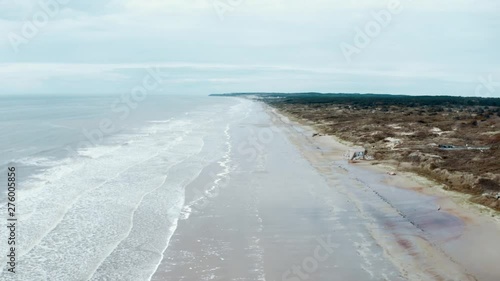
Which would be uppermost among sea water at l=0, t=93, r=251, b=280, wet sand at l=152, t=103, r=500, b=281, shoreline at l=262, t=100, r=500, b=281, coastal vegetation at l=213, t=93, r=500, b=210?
coastal vegetation at l=213, t=93, r=500, b=210

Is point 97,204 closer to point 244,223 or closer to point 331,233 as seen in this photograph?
point 244,223

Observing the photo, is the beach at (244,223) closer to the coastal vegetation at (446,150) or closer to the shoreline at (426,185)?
the shoreline at (426,185)

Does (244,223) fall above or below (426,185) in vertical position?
below

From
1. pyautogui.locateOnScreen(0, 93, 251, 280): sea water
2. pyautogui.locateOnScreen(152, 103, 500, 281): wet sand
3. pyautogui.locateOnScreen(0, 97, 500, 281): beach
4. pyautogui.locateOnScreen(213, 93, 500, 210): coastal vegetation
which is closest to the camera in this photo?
pyautogui.locateOnScreen(152, 103, 500, 281): wet sand

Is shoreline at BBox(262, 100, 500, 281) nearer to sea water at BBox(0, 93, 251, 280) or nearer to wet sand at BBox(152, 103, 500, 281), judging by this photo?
wet sand at BBox(152, 103, 500, 281)

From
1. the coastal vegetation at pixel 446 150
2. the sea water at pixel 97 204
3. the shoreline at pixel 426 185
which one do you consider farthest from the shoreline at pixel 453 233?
the sea water at pixel 97 204

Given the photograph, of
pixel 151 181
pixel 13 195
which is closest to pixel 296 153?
pixel 151 181

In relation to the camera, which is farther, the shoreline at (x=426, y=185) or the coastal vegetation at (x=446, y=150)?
the coastal vegetation at (x=446, y=150)

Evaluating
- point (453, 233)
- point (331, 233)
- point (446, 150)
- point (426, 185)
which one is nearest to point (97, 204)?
point (331, 233)

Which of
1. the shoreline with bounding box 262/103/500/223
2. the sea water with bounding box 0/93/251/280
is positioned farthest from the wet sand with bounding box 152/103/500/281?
the sea water with bounding box 0/93/251/280
